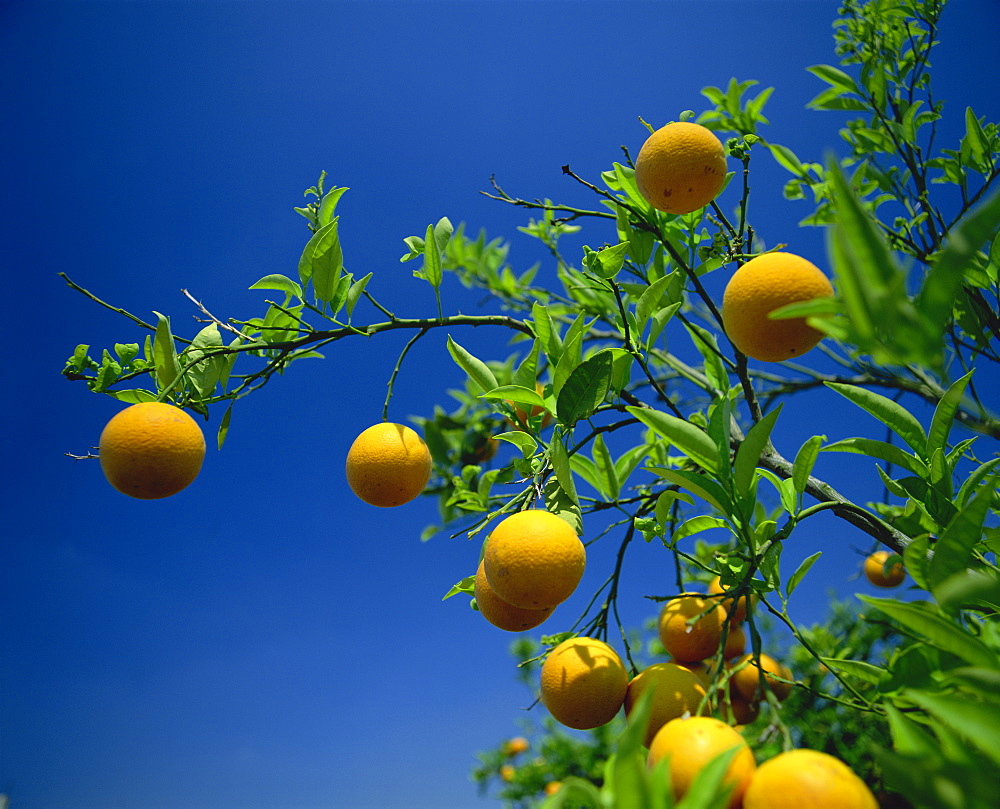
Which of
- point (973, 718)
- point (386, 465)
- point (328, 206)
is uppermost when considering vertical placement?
point (328, 206)

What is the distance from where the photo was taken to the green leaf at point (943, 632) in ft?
2.15

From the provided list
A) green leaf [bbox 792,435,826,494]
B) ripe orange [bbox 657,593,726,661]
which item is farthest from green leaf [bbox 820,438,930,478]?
ripe orange [bbox 657,593,726,661]

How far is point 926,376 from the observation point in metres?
1.99

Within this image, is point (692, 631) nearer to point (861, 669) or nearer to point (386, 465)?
point (861, 669)

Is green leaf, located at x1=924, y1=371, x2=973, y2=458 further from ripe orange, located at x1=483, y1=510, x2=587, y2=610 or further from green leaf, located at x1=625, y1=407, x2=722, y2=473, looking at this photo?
ripe orange, located at x1=483, y1=510, x2=587, y2=610

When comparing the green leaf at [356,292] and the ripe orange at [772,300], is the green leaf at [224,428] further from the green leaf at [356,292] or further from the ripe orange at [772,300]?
the ripe orange at [772,300]

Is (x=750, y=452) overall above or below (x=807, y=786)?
above

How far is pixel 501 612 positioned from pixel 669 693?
336mm

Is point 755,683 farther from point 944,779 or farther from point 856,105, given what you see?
point 856,105

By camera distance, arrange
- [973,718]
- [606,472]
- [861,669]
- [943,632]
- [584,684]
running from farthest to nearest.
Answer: [606,472] → [584,684] → [861,669] → [943,632] → [973,718]

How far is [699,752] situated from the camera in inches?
28.6

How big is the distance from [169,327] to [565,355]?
0.83 meters

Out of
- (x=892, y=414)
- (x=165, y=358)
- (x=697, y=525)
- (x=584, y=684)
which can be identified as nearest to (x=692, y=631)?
(x=697, y=525)

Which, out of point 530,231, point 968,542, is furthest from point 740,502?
point 530,231
